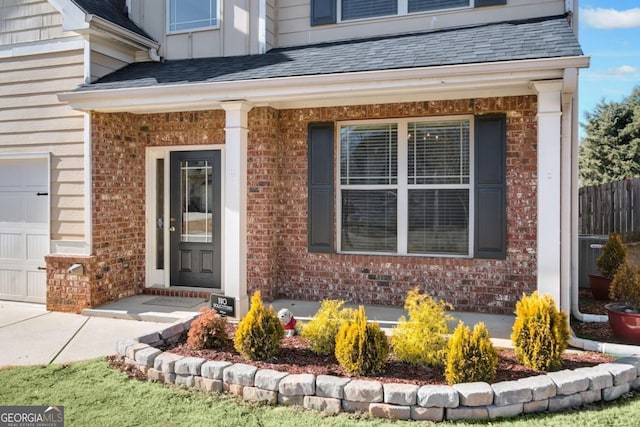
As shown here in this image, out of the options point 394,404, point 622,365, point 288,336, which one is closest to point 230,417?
point 394,404

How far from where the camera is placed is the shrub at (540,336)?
13.9 ft

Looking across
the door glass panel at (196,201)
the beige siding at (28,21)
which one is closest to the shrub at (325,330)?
the door glass panel at (196,201)

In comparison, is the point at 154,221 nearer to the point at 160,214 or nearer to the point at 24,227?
the point at 160,214

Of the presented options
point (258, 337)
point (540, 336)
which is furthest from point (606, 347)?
point (258, 337)

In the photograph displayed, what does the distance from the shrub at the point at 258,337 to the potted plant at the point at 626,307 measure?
11.5ft

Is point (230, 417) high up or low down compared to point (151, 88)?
down

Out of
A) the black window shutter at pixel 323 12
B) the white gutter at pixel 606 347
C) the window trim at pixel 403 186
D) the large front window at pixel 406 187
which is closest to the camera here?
the white gutter at pixel 606 347

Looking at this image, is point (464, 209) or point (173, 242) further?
point (173, 242)

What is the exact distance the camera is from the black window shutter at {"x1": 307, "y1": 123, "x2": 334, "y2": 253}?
23.7ft

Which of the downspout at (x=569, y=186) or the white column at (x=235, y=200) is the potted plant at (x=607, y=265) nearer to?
the downspout at (x=569, y=186)

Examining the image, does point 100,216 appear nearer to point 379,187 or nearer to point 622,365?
point 379,187

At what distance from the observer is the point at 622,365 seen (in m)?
4.21

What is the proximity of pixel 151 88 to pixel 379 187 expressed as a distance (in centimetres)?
329

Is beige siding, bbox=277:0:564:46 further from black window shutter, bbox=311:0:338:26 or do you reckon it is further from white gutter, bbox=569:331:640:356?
white gutter, bbox=569:331:640:356
